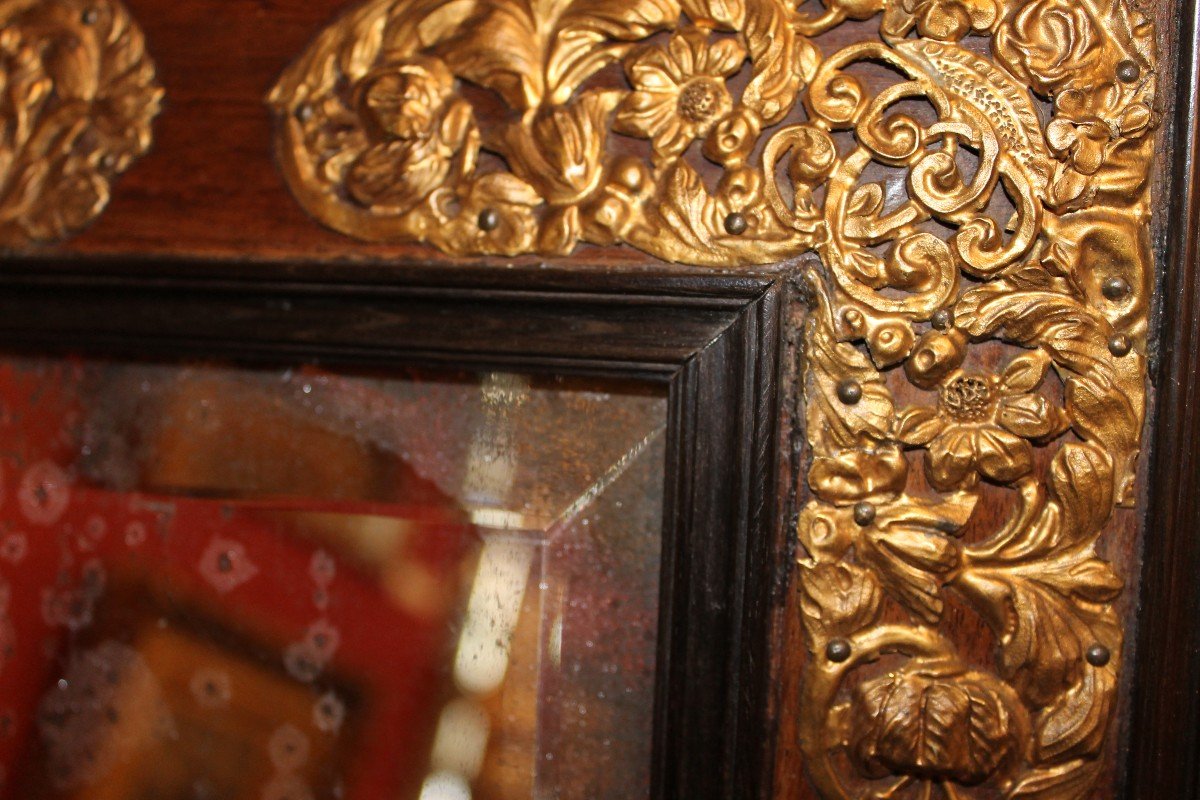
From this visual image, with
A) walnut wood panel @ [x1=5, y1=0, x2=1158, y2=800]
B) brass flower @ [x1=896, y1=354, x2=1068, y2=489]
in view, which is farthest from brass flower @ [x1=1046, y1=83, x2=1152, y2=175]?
brass flower @ [x1=896, y1=354, x2=1068, y2=489]

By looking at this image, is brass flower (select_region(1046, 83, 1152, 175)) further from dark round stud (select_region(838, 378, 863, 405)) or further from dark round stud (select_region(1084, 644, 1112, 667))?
dark round stud (select_region(1084, 644, 1112, 667))

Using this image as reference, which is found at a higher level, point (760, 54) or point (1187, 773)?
point (760, 54)

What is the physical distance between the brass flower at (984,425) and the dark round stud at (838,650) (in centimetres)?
12

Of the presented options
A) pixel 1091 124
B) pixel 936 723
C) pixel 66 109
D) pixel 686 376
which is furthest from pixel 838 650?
pixel 66 109

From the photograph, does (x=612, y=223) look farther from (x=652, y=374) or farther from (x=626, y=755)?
(x=626, y=755)

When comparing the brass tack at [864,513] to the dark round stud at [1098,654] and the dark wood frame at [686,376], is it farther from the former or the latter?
the dark round stud at [1098,654]

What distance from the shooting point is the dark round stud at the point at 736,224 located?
27.0 inches

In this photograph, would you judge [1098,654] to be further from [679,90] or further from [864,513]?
[679,90]

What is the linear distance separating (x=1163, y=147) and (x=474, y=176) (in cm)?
45

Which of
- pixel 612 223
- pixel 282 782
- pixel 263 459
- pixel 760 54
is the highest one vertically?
pixel 760 54

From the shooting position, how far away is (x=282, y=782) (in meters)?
0.76

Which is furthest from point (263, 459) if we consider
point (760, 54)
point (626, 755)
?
point (760, 54)

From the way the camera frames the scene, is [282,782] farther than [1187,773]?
Yes

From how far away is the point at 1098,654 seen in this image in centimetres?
65
